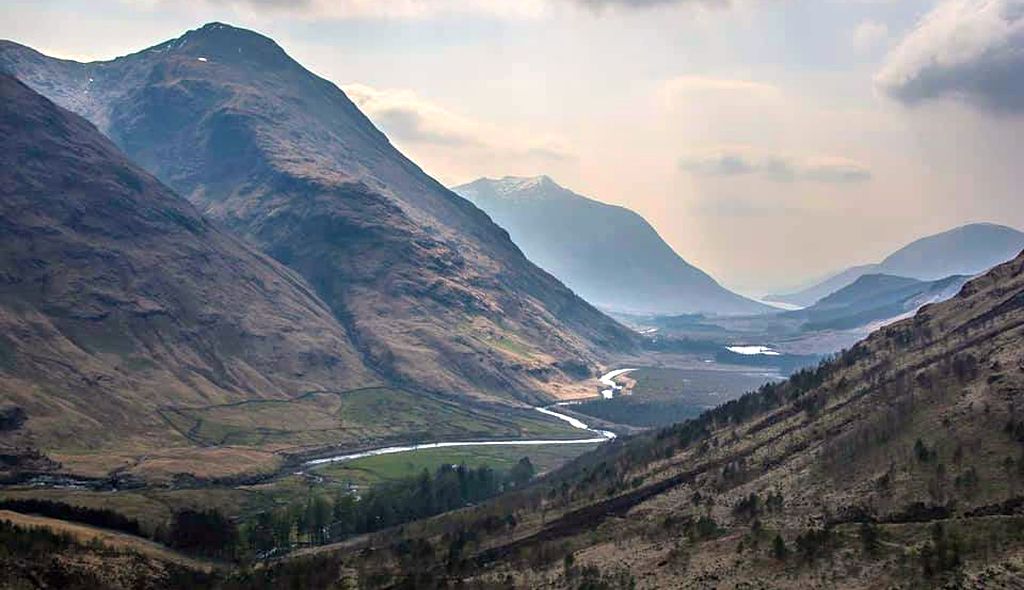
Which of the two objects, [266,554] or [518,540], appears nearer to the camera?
[518,540]

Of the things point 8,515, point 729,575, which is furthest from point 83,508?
point 729,575

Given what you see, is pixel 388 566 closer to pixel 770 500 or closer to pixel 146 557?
pixel 146 557

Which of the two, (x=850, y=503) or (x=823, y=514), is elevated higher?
(x=850, y=503)

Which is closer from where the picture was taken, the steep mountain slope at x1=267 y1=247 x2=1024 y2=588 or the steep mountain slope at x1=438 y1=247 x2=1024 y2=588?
the steep mountain slope at x1=438 y1=247 x2=1024 y2=588

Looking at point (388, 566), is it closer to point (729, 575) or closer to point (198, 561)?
point (198, 561)

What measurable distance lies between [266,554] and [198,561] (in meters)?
20.5

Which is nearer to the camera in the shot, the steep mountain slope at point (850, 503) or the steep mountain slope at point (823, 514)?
the steep mountain slope at point (850, 503)

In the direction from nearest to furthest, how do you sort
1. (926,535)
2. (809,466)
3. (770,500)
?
(926,535) → (770,500) → (809,466)

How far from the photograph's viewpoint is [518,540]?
567 feet

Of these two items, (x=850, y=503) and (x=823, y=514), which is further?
(x=823, y=514)

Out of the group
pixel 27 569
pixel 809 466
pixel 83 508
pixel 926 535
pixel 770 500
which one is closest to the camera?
pixel 926 535

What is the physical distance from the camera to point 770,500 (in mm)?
157000

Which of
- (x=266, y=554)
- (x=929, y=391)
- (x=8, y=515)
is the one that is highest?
(x=929, y=391)

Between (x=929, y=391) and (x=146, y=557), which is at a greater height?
(x=929, y=391)
